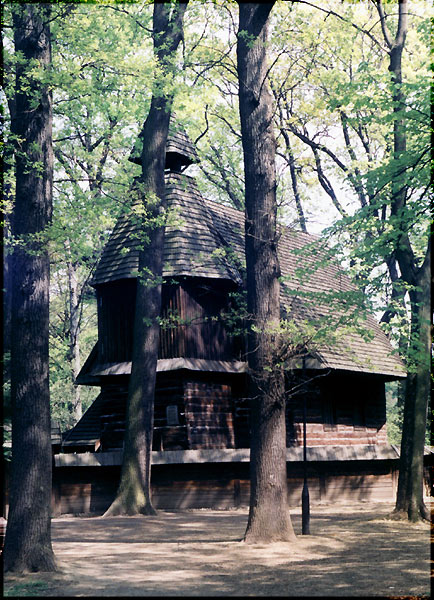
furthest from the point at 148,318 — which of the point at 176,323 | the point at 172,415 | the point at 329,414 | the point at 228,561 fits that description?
the point at 228,561

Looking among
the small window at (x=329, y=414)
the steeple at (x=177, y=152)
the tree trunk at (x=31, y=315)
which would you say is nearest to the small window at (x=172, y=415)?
the small window at (x=329, y=414)

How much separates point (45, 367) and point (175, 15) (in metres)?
12.8

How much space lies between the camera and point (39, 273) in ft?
42.1

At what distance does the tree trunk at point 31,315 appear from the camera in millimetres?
11656

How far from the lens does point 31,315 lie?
12.4 metres

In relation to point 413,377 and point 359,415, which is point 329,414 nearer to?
point 359,415

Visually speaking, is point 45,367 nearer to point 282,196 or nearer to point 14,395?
point 14,395

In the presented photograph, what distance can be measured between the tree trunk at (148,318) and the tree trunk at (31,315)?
6437 mm

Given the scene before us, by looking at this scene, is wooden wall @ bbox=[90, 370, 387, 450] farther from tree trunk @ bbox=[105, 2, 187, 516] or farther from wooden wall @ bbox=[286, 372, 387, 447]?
tree trunk @ bbox=[105, 2, 187, 516]

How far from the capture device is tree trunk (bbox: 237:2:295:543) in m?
14.3

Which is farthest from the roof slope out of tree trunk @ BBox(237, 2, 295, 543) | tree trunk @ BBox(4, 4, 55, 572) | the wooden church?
tree trunk @ BBox(4, 4, 55, 572)

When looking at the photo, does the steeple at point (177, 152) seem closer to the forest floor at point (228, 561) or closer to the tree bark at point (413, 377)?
the tree bark at point (413, 377)

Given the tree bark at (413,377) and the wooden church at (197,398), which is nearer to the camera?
the tree bark at (413,377)

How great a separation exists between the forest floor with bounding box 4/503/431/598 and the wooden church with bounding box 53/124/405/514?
3937 millimetres
